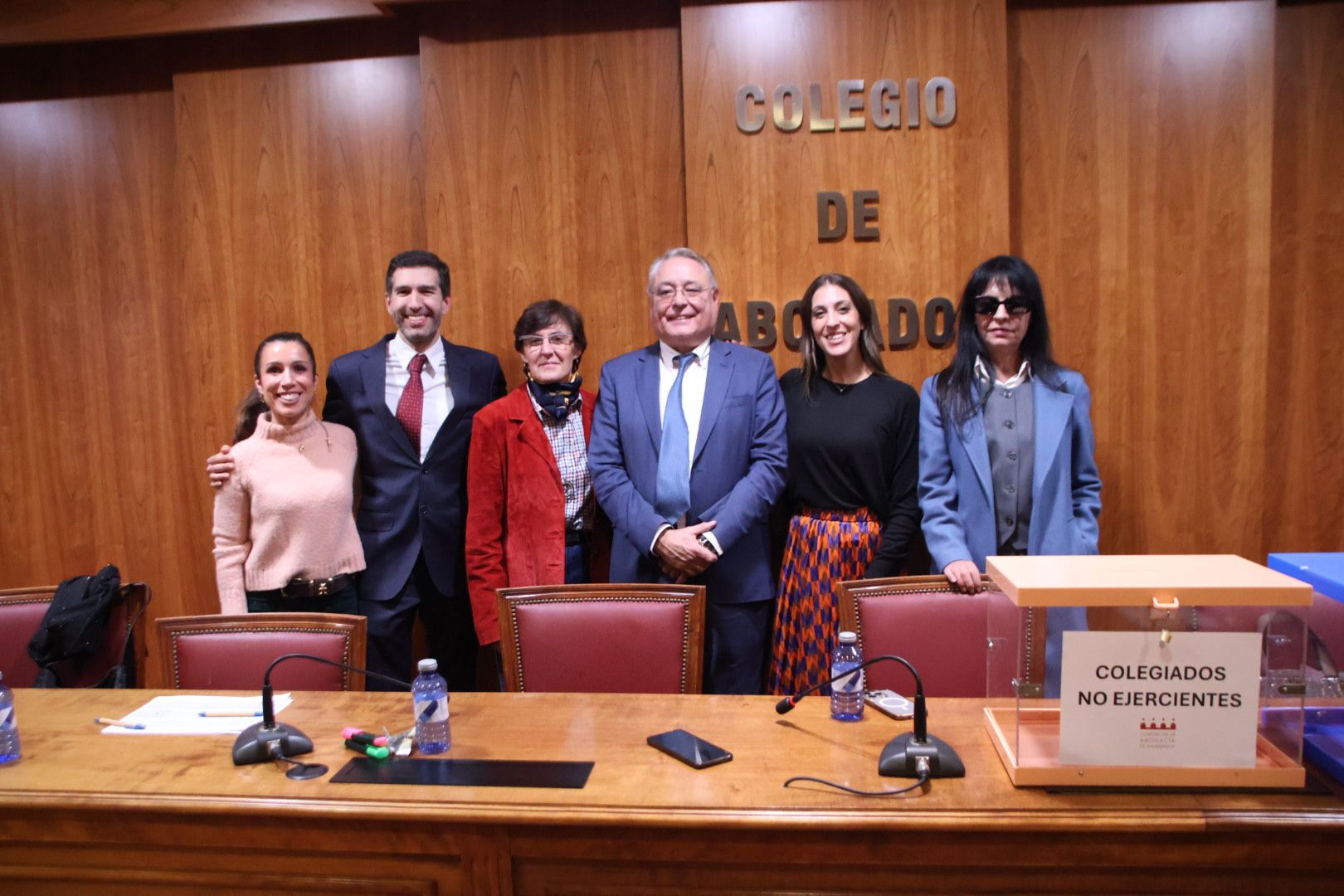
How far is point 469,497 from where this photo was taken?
108 inches

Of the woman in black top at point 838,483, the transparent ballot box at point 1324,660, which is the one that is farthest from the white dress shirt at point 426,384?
the transparent ballot box at point 1324,660

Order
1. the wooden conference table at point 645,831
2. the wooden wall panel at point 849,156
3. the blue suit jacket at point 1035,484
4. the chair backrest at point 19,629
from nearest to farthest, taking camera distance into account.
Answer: the wooden conference table at point 645,831 < the chair backrest at point 19,629 < the blue suit jacket at point 1035,484 < the wooden wall panel at point 849,156

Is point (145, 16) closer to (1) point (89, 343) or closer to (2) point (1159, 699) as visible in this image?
(1) point (89, 343)

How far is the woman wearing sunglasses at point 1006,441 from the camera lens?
8.04 feet

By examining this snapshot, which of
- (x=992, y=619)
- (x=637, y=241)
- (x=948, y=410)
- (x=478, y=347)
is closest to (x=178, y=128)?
(x=478, y=347)

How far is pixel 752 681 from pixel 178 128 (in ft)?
9.57

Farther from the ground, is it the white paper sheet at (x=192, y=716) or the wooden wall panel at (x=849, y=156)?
the wooden wall panel at (x=849, y=156)

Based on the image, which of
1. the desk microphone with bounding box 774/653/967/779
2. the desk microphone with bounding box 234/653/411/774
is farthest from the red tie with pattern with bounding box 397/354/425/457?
the desk microphone with bounding box 774/653/967/779

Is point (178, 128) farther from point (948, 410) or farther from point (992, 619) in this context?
point (992, 619)

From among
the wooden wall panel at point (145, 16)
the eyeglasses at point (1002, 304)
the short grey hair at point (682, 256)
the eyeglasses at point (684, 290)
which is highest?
the wooden wall panel at point (145, 16)

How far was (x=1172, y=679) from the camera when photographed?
4.24ft

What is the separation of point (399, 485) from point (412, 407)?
0.24m

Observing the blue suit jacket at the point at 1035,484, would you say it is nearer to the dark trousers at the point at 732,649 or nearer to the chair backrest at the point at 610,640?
the dark trousers at the point at 732,649

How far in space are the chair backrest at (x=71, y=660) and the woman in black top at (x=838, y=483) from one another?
1.77m
